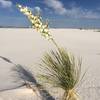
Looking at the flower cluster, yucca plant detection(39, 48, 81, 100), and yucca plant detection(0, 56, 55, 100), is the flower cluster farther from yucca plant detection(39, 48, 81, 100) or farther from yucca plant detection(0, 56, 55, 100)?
yucca plant detection(0, 56, 55, 100)

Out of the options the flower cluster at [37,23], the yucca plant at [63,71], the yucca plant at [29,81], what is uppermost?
the flower cluster at [37,23]

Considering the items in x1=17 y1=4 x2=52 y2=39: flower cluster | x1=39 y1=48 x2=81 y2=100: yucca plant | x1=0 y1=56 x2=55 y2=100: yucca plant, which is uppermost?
x1=17 y1=4 x2=52 y2=39: flower cluster

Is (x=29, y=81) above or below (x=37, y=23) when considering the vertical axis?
below

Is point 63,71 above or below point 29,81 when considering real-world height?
above

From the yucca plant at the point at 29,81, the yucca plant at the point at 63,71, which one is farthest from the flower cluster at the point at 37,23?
the yucca plant at the point at 29,81

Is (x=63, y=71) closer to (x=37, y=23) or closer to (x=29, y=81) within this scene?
(x=37, y=23)

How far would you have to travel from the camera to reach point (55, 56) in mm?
5633

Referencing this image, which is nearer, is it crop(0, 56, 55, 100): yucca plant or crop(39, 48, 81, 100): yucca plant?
crop(39, 48, 81, 100): yucca plant

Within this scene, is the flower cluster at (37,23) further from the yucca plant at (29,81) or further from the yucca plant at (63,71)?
the yucca plant at (29,81)

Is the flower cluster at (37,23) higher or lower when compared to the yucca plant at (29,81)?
higher

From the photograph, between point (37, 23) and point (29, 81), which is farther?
point (29, 81)

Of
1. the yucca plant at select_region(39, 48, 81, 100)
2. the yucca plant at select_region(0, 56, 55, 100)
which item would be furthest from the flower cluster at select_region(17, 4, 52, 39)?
the yucca plant at select_region(0, 56, 55, 100)

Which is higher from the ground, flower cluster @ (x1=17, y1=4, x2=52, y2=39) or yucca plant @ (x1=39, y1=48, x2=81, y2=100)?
flower cluster @ (x1=17, y1=4, x2=52, y2=39)

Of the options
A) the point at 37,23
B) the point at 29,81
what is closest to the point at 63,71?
the point at 37,23
